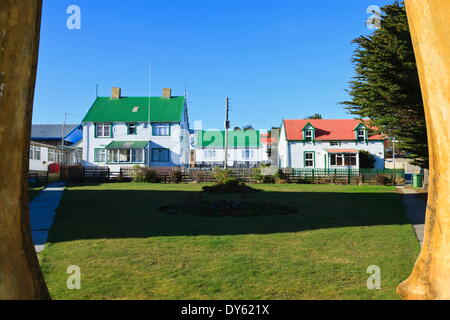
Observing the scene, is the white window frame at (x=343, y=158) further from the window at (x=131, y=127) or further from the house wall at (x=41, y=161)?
the house wall at (x=41, y=161)

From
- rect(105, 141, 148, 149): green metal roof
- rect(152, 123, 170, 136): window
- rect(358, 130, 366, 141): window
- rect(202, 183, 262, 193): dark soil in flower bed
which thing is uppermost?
rect(152, 123, 170, 136): window

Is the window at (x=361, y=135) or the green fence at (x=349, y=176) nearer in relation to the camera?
the green fence at (x=349, y=176)

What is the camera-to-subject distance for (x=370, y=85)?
15836mm

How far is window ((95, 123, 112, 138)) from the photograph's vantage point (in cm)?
3641

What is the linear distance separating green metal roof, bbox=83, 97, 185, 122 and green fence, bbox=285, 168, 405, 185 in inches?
557

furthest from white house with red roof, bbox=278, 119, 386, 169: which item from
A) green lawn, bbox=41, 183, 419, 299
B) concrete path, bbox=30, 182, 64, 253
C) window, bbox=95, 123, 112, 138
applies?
concrete path, bbox=30, 182, 64, 253

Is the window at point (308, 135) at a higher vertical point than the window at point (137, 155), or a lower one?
higher

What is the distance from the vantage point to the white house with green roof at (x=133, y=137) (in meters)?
35.5

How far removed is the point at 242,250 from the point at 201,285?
2003mm

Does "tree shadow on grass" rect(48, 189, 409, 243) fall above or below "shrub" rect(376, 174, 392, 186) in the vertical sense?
below

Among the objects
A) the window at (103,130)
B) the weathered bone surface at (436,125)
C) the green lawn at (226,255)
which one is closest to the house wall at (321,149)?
the window at (103,130)

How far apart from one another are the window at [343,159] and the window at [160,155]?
55.8ft

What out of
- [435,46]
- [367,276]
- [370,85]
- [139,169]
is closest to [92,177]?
[139,169]

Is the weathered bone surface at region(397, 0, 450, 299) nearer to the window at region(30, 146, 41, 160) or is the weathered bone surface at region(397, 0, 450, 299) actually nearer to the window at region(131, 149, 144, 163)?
the window at region(131, 149, 144, 163)
